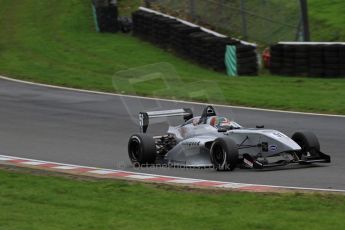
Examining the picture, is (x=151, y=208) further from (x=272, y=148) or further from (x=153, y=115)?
(x=153, y=115)

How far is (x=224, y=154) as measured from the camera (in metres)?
12.4

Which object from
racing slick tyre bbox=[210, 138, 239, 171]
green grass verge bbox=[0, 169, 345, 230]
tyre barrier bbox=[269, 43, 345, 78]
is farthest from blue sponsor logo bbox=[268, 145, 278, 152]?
tyre barrier bbox=[269, 43, 345, 78]

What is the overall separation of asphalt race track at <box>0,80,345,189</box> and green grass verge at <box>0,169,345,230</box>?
1.47 m

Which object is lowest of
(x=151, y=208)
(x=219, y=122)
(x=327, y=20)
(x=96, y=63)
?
(x=151, y=208)

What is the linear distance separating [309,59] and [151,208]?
54.2 ft

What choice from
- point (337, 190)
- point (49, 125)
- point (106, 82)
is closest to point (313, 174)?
point (337, 190)

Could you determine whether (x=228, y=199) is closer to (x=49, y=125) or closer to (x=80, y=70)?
(x=49, y=125)

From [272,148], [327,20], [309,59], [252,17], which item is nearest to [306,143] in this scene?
[272,148]

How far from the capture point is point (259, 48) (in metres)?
30.2

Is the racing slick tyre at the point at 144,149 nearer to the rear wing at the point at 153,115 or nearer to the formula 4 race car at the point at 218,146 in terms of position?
the formula 4 race car at the point at 218,146

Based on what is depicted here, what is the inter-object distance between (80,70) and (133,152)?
14391mm

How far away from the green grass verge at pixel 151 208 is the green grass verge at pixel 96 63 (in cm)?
295

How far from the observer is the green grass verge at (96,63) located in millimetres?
21281

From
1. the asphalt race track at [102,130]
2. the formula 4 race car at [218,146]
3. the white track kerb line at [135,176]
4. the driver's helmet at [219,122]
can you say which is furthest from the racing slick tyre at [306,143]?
the white track kerb line at [135,176]
